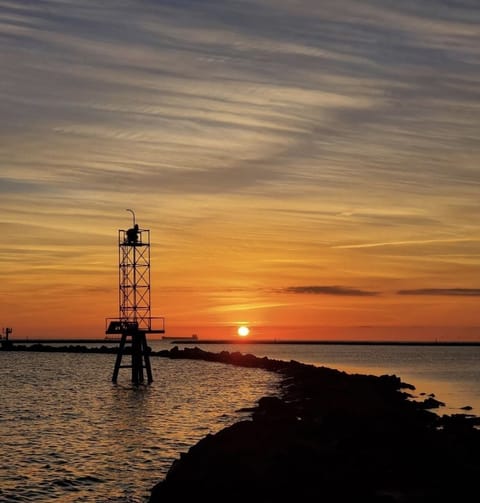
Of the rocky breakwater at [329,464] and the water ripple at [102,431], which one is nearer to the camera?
the rocky breakwater at [329,464]

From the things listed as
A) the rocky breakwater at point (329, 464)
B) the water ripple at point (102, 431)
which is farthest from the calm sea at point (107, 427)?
the rocky breakwater at point (329, 464)

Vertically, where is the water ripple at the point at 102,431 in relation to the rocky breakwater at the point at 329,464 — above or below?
below

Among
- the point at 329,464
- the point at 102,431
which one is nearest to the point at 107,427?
the point at 102,431

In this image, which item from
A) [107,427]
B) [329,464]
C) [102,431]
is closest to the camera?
[329,464]

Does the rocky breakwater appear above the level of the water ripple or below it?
above

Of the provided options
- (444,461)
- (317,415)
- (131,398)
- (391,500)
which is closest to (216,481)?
(391,500)

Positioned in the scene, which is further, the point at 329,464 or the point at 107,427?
the point at 107,427

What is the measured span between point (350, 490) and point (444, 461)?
17.8 feet

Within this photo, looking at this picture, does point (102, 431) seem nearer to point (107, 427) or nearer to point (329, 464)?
point (107, 427)

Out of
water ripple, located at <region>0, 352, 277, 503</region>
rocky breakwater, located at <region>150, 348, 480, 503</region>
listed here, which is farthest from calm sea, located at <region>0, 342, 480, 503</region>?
rocky breakwater, located at <region>150, 348, 480, 503</region>

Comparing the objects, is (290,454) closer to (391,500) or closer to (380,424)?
(391,500)

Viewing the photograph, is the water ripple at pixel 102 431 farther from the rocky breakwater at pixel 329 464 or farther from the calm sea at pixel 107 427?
the rocky breakwater at pixel 329 464

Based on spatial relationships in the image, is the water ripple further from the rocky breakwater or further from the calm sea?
the rocky breakwater

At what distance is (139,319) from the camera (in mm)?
63688
